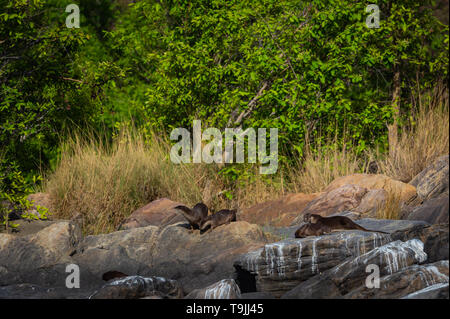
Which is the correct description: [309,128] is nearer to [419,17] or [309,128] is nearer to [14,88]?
[419,17]

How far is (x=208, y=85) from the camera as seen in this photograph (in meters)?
12.6

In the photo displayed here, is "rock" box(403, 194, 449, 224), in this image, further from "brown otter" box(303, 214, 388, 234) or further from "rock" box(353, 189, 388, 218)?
"brown otter" box(303, 214, 388, 234)

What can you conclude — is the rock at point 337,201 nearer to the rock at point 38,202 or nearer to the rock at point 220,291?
the rock at point 220,291

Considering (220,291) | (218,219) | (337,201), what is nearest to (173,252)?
(218,219)

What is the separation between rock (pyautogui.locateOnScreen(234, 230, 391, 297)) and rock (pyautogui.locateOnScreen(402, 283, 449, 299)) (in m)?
1.19

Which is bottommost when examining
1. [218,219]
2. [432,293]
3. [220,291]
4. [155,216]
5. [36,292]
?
[36,292]

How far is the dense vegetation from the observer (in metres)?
11.6

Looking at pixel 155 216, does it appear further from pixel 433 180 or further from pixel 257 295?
pixel 433 180

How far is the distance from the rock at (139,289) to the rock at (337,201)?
2.73 m

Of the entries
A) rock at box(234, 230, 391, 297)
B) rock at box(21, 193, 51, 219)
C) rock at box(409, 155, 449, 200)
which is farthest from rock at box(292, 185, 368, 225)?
rock at box(21, 193, 51, 219)

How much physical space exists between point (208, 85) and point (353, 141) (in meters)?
2.85

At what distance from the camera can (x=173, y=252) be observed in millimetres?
8727

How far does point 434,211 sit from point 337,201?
174 cm
